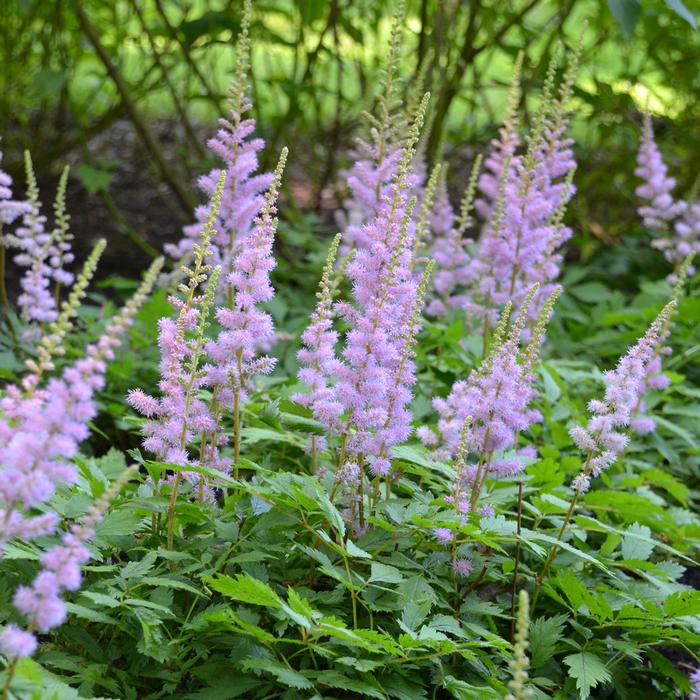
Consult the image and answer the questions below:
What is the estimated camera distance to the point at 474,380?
2873mm

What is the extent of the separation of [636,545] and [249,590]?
1.41 m

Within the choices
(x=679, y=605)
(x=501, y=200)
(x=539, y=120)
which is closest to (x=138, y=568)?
(x=679, y=605)

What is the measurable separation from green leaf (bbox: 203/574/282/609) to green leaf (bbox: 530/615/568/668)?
0.86 metres

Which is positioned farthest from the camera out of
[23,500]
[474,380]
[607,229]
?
[607,229]

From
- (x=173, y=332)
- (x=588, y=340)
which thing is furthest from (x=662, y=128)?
(x=173, y=332)

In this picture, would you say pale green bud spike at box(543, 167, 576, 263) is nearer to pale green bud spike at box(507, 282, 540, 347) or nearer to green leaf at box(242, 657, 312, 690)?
pale green bud spike at box(507, 282, 540, 347)

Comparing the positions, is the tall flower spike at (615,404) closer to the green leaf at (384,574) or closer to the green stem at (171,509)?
the green leaf at (384,574)

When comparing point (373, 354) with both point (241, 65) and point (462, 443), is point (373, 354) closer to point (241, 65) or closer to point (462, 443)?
point (462, 443)

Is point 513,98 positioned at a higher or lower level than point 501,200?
higher

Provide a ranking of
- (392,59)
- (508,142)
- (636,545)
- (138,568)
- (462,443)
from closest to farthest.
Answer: (138,568), (462,443), (636,545), (392,59), (508,142)

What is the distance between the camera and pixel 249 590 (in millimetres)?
2182

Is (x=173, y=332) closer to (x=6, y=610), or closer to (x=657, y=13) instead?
(x=6, y=610)

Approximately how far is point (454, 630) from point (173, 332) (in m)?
1.00

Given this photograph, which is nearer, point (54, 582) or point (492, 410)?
point (54, 582)
